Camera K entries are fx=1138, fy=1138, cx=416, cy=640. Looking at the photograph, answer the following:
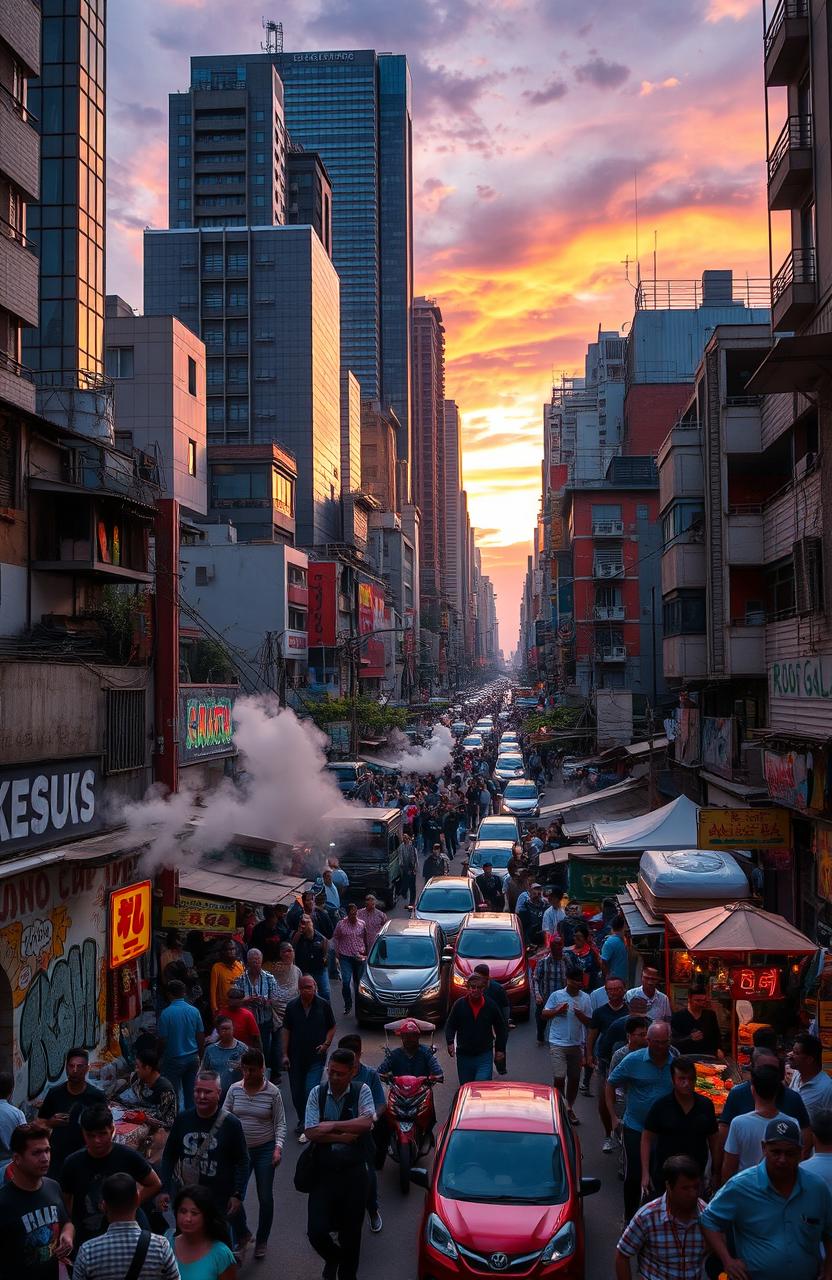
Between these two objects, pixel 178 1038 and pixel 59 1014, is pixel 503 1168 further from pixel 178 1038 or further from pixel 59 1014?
pixel 59 1014

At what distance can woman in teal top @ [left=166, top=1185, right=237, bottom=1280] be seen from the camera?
543 cm

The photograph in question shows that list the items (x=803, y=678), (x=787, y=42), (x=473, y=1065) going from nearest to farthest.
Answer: (x=473, y=1065), (x=803, y=678), (x=787, y=42)

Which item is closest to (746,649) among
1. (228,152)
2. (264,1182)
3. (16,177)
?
(16,177)

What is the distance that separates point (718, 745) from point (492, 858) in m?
5.51

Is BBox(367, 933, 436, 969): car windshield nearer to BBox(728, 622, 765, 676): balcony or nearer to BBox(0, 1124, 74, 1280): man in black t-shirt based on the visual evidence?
BBox(0, 1124, 74, 1280): man in black t-shirt

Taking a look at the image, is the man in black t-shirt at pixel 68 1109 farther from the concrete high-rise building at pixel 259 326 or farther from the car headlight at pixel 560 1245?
the concrete high-rise building at pixel 259 326

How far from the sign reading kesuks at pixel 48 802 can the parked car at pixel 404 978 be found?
421 centimetres

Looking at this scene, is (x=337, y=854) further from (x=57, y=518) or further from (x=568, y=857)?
(x=57, y=518)

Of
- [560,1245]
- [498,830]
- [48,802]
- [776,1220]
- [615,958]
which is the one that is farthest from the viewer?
[498,830]

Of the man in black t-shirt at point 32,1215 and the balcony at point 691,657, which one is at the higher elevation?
the balcony at point 691,657

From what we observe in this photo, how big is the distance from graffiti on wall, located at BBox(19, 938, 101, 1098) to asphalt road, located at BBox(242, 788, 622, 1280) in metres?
2.66

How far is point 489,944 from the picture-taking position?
16281 millimetres

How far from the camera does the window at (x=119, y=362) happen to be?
194 feet

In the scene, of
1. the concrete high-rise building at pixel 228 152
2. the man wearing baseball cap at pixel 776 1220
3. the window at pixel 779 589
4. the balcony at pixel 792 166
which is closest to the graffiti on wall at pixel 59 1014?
the man wearing baseball cap at pixel 776 1220
